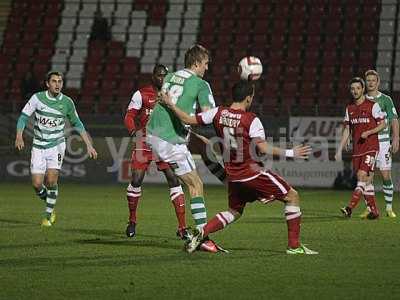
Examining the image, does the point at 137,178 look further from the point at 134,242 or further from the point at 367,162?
the point at 367,162

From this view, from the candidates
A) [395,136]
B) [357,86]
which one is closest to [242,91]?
[357,86]

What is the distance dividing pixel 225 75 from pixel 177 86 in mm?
19212

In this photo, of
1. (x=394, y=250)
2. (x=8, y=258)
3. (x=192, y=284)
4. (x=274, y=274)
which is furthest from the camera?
(x=394, y=250)

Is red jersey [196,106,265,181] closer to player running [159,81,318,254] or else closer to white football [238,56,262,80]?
player running [159,81,318,254]

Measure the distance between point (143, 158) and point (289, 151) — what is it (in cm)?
328

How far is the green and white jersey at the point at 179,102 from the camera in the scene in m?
10.5

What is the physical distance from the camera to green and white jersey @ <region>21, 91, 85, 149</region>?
46.3 feet

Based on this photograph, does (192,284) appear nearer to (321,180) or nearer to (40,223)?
(40,223)

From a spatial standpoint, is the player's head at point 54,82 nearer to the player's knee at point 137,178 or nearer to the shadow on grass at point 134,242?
the player's knee at point 137,178

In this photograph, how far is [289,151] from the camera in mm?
9469

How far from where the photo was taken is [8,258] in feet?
31.9

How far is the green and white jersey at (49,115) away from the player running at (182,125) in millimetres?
3186

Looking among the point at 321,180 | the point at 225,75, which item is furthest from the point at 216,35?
the point at 321,180

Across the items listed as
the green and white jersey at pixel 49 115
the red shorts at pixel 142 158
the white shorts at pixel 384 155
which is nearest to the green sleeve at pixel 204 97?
the red shorts at pixel 142 158
